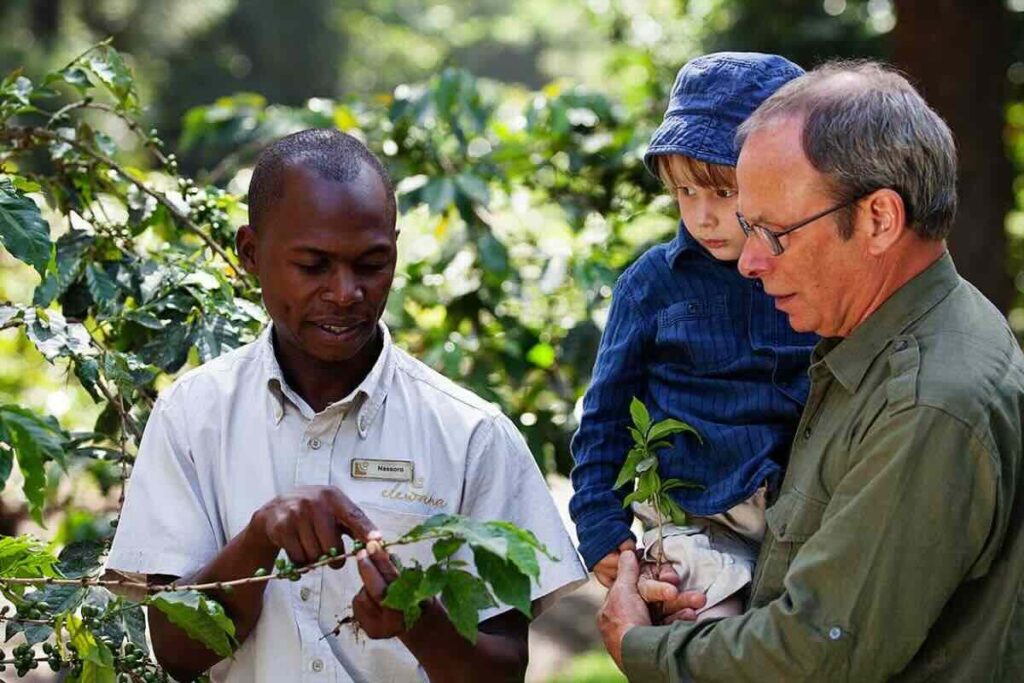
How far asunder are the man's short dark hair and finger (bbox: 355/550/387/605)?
2.32ft

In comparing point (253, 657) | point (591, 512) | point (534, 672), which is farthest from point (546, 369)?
point (534, 672)

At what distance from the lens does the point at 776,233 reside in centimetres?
236

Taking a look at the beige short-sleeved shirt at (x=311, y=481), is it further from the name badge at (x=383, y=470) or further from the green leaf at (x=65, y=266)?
the green leaf at (x=65, y=266)

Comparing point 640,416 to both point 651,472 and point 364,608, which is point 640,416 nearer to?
point 651,472

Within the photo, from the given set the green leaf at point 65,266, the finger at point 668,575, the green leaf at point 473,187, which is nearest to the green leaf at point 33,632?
the green leaf at point 65,266

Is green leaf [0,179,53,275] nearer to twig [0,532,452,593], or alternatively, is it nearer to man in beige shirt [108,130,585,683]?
man in beige shirt [108,130,585,683]

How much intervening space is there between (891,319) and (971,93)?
4.35 m

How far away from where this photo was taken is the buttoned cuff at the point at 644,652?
2.49 meters

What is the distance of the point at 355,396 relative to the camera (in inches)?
106

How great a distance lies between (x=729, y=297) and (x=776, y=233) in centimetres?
48

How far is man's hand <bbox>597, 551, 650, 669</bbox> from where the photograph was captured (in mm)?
2592

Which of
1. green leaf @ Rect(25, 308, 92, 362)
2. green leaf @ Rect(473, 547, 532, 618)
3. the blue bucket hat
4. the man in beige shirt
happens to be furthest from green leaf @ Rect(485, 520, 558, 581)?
green leaf @ Rect(25, 308, 92, 362)

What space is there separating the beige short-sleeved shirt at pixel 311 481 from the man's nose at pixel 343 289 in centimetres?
17

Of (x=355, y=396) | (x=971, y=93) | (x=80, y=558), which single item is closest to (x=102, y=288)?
(x=80, y=558)
